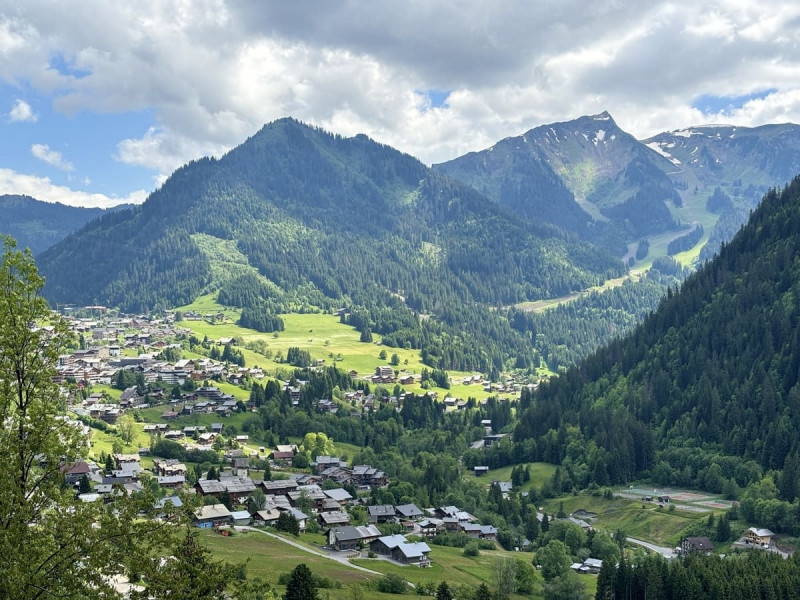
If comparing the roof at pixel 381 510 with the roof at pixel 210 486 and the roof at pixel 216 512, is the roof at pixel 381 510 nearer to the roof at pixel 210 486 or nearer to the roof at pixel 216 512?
the roof at pixel 210 486

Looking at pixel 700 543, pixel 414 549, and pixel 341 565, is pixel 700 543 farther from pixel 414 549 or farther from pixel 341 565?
pixel 341 565

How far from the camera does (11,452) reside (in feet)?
86.2

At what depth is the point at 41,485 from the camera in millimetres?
26859

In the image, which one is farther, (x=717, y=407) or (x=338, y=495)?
(x=717, y=407)

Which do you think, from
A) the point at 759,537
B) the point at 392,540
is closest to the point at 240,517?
the point at 392,540

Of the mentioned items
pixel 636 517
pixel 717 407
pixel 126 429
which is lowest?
pixel 636 517

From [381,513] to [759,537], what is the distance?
59.1 metres

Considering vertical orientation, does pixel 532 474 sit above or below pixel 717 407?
below

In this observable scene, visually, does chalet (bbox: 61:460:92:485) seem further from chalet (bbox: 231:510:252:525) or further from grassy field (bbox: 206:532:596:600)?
grassy field (bbox: 206:532:596:600)

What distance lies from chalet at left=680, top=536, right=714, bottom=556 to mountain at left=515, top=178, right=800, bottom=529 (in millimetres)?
16506

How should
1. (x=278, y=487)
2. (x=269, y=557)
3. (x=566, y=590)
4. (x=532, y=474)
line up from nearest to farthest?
(x=269, y=557) < (x=566, y=590) < (x=278, y=487) < (x=532, y=474)

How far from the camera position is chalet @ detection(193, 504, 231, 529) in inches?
4412

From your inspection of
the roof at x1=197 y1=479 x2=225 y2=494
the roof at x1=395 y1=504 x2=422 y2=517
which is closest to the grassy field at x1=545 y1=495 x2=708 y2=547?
the roof at x1=395 y1=504 x2=422 y2=517

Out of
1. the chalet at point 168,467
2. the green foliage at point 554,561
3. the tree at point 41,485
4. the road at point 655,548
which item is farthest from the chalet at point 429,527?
the tree at point 41,485
